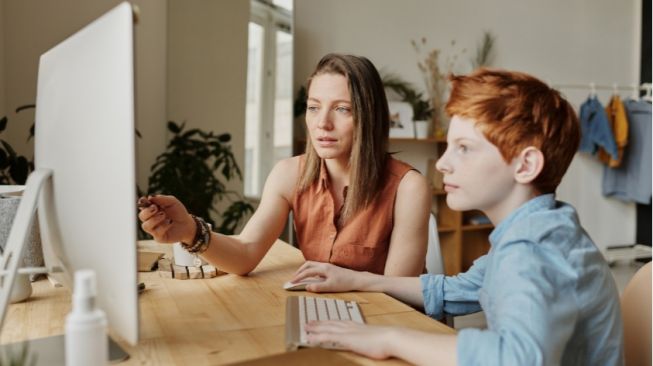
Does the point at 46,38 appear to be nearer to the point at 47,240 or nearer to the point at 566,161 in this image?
the point at 47,240

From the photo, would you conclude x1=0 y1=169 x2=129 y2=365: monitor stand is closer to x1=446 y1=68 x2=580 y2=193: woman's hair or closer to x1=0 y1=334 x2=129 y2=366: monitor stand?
x1=0 y1=334 x2=129 y2=366: monitor stand

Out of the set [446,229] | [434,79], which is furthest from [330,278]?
[434,79]

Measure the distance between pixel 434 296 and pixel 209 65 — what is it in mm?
2816

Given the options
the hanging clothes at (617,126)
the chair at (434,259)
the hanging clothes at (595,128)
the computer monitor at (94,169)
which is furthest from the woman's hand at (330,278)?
the hanging clothes at (617,126)

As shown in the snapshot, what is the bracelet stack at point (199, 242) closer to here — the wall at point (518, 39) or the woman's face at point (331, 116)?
the woman's face at point (331, 116)

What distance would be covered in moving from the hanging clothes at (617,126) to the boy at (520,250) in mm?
4497

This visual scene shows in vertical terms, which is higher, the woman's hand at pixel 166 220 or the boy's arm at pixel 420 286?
the woman's hand at pixel 166 220

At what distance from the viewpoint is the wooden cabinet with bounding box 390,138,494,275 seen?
A: 4500 millimetres

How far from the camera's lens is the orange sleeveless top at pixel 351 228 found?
166 cm

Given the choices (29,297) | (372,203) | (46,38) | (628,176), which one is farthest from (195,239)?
(628,176)

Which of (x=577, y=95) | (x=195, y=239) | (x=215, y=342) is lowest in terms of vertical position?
(x=215, y=342)

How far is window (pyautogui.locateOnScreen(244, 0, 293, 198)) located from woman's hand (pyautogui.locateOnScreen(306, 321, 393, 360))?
9.87 ft

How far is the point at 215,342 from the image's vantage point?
0.99 meters

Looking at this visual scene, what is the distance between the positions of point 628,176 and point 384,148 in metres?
4.42
